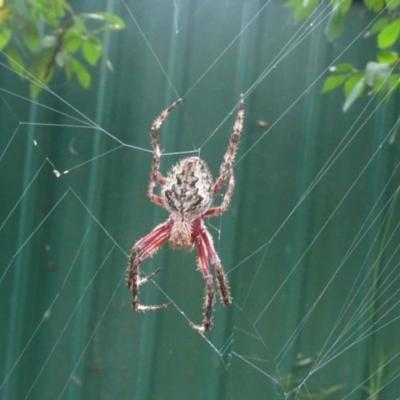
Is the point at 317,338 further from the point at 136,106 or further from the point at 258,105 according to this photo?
the point at 136,106

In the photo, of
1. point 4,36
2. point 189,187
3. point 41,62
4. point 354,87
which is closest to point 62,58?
point 41,62

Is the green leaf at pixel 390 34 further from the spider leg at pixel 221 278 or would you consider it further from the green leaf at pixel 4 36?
the green leaf at pixel 4 36

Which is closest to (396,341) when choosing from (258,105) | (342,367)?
(342,367)

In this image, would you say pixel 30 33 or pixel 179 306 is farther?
pixel 179 306

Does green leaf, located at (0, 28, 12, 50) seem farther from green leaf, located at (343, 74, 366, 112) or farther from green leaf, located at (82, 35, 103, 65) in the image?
green leaf, located at (343, 74, 366, 112)

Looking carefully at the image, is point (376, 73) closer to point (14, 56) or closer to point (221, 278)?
point (221, 278)

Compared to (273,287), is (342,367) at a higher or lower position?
lower

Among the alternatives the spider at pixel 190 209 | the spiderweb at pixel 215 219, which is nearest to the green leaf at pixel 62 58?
the spiderweb at pixel 215 219
